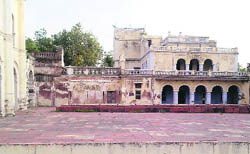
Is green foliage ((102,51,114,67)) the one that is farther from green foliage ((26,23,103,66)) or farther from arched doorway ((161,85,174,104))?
arched doorway ((161,85,174,104))

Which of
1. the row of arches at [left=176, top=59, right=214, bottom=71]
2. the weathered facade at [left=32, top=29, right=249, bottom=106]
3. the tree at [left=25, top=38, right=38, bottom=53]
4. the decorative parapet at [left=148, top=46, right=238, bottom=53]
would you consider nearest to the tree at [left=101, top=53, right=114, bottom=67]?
the tree at [left=25, top=38, right=38, bottom=53]

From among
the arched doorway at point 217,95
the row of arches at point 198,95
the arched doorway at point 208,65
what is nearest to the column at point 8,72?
the row of arches at point 198,95

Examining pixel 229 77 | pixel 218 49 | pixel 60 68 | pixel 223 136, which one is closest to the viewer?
pixel 223 136

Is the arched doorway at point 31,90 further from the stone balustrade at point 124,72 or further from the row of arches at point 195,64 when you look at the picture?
the row of arches at point 195,64

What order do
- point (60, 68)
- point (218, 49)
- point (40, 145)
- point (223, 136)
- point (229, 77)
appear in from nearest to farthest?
point (40, 145) < point (223, 136) < point (60, 68) < point (229, 77) < point (218, 49)

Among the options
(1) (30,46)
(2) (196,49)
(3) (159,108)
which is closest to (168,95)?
(2) (196,49)

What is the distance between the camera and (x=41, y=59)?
67.9 feet

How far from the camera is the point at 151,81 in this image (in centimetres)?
2044

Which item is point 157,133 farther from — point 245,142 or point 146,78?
point 146,78

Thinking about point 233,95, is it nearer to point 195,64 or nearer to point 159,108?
point 195,64

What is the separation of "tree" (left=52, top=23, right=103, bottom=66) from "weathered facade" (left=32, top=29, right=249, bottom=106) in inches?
366

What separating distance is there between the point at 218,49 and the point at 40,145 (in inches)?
932

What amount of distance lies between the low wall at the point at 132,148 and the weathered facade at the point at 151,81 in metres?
14.1

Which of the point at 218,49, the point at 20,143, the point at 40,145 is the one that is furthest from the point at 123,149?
the point at 218,49
